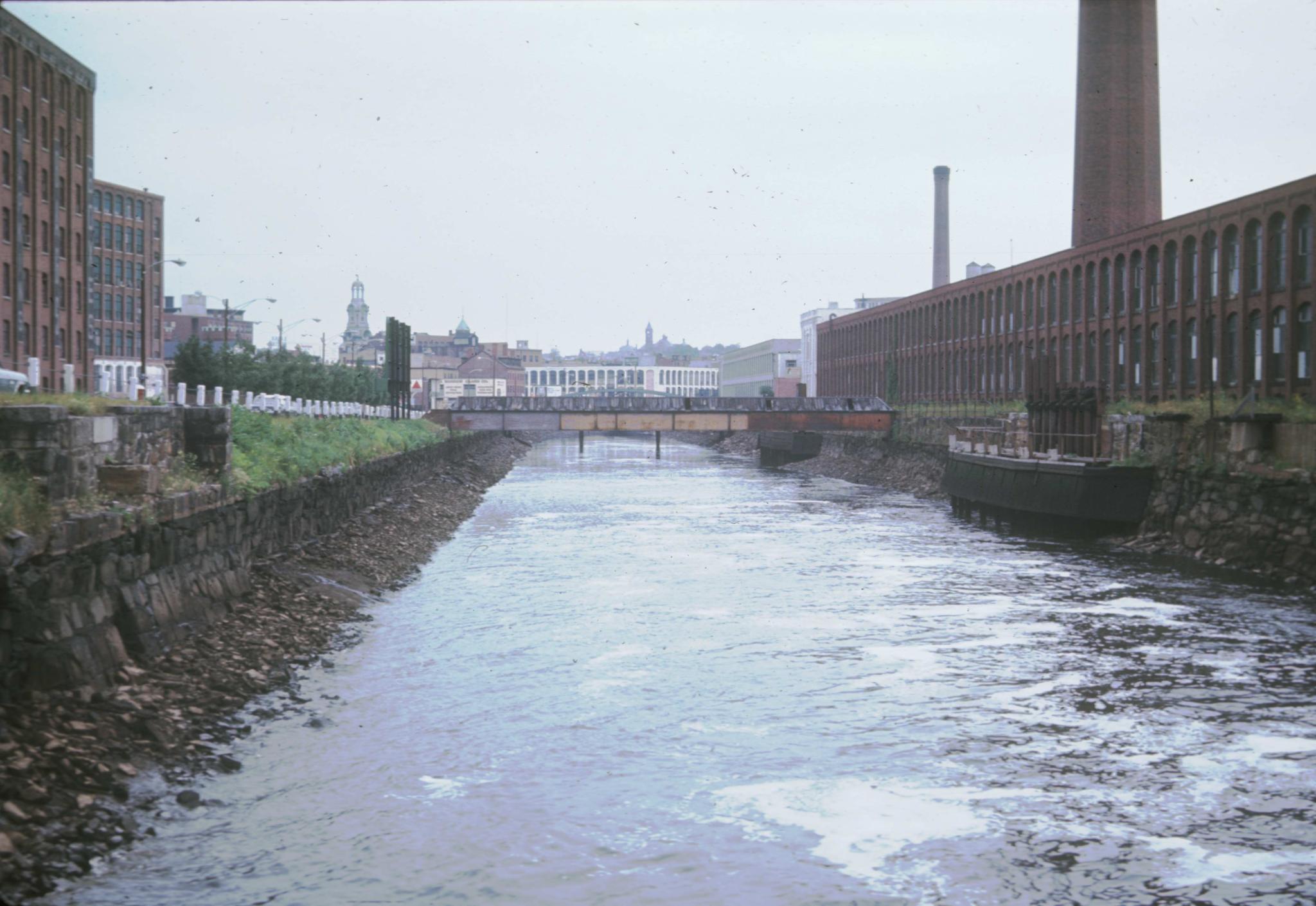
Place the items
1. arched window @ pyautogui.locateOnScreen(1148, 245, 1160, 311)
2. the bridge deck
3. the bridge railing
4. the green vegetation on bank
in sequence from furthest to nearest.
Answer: the bridge railing → the bridge deck → the green vegetation on bank → arched window @ pyautogui.locateOnScreen(1148, 245, 1160, 311)

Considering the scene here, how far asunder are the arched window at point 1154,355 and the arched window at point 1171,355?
75 cm

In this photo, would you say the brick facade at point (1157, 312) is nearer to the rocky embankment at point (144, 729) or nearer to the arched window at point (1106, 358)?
the arched window at point (1106, 358)

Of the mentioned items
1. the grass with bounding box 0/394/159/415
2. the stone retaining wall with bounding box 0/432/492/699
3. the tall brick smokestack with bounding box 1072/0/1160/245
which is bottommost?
the stone retaining wall with bounding box 0/432/492/699

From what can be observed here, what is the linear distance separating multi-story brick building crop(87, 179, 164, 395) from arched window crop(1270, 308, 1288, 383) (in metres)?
84.4

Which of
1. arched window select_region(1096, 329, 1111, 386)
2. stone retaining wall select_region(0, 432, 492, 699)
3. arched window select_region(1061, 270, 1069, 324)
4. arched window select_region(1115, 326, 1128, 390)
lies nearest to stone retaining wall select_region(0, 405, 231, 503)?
stone retaining wall select_region(0, 432, 492, 699)

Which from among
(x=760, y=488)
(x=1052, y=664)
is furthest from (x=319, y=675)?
(x=760, y=488)

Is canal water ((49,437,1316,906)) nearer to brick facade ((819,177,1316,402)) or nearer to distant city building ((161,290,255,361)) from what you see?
brick facade ((819,177,1316,402))

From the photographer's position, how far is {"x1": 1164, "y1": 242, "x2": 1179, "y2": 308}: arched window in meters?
62.4

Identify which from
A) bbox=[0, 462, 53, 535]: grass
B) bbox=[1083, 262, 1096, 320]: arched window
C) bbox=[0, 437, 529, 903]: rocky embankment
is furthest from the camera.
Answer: bbox=[1083, 262, 1096, 320]: arched window

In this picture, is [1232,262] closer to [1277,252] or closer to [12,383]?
[1277,252]

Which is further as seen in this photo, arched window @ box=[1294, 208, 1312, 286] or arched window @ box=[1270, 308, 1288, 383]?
arched window @ box=[1270, 308, 1288, 383]

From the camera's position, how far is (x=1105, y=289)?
7262 cm

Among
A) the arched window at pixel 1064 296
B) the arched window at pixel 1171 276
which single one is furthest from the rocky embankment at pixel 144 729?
the arched window at pixel 1064 296

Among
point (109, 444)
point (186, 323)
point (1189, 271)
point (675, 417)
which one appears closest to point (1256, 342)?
point (1189, 271)
